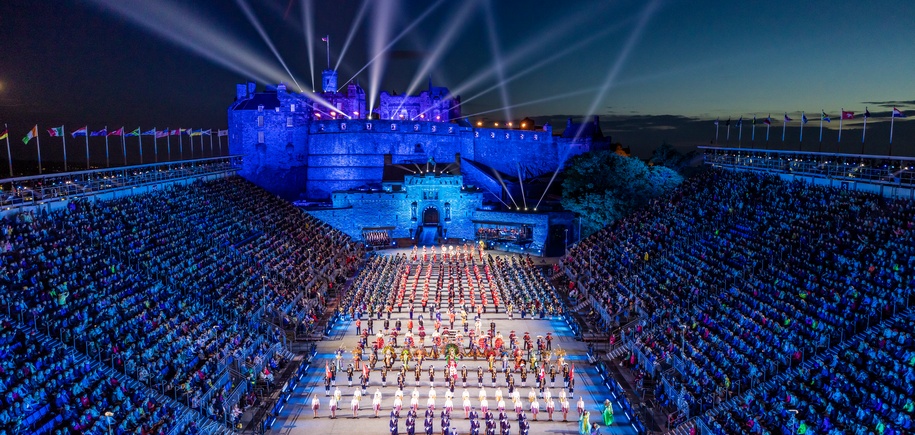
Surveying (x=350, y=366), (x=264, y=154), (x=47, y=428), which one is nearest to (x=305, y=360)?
(x=350, y=366)

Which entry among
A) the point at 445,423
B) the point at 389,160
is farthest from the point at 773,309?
the point at 389,160

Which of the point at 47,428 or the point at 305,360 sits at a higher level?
the point at 47,428

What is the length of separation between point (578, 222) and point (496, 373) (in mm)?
33404

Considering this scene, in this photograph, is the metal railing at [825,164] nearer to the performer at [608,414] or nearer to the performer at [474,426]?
the performer at [608,414]

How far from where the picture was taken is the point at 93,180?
40750 millimetres

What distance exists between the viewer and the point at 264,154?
231ft

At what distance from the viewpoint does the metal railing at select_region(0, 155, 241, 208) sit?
1289 inches

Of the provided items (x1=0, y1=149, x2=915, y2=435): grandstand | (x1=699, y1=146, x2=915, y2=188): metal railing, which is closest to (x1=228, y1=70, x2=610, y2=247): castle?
(x1=0, y1=149, x2=915, y2=435): grandstand

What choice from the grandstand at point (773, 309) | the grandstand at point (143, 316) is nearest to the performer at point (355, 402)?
the grandstand at point (143, 316)

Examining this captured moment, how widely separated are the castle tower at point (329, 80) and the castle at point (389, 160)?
4.31m

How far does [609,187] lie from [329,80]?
44813 millimetres

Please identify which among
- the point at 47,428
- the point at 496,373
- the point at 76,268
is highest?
the point at 76,268

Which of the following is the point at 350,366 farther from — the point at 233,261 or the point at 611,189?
the point at 611,189

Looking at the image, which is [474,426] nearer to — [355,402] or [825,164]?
[355,402]
